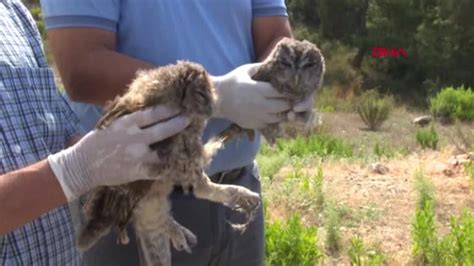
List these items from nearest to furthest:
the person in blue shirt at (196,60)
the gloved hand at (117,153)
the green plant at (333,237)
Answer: the gloved hand at (117,153), the person in blue shirt at (196,60), the green plant at (333,237)

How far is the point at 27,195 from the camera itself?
165 centimetres

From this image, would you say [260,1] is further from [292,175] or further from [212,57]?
[292,175]

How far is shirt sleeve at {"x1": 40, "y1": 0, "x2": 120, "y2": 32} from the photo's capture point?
2094 mm

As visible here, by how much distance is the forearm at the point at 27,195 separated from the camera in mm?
1651

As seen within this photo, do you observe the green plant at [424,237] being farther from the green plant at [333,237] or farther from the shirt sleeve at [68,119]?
the shirt sleeve at [68,119]

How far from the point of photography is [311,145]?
898 cm

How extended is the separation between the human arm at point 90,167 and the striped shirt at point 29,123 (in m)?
0.19

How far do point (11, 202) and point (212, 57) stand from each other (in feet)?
2.91

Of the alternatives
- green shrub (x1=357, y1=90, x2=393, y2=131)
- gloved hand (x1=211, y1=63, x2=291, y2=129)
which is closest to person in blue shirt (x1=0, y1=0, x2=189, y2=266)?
gloved hand (x1=211, y1=63, x2=291, y2=129)

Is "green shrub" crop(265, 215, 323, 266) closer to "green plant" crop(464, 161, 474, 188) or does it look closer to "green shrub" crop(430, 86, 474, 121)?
"green plant" crop(464, 161, 474, 188)

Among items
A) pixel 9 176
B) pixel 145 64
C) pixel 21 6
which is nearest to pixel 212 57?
pixel 145 64

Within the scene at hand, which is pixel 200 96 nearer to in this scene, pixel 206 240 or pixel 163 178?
pixel 163 178

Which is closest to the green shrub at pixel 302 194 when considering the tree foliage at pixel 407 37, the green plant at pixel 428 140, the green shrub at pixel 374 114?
the green plant at pixel 428 140

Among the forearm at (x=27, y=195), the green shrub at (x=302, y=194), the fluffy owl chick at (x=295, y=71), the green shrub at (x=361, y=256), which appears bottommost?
the green shrub at (x=302, y=194)
